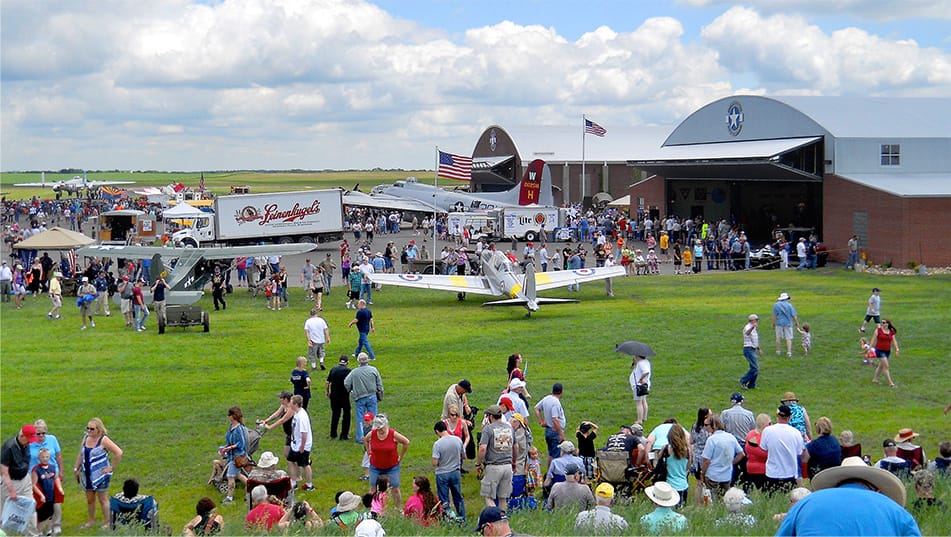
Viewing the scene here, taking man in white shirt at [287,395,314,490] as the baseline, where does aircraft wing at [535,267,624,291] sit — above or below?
above

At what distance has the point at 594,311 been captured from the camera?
25.2 metres

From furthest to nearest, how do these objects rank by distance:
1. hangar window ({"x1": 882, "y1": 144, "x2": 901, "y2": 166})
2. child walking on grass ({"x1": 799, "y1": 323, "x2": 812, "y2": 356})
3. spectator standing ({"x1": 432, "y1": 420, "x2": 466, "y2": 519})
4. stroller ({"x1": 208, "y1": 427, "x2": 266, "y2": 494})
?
1. hangar window ({"x1": 882, "y1": 144, "x2": 901, "y2": 166})
2. child walking on grass ({"x1": 799, "y1": 323, "x2": 812, "y2": 356})
3. stroller ({"x1": 208, "y1": 427, "x2": 266, "y2": 494})
4. spectator standing ({"x1": 432, "y1": 420, "x2": 466, "y2": 519})

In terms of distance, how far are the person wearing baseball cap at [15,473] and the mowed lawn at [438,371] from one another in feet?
3.11

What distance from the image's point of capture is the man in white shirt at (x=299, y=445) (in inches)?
435

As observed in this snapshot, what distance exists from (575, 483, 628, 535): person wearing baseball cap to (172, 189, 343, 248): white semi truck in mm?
33762

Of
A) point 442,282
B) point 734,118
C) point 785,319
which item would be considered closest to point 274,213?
point 442,282

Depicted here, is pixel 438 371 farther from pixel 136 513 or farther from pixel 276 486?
pixel 136 513

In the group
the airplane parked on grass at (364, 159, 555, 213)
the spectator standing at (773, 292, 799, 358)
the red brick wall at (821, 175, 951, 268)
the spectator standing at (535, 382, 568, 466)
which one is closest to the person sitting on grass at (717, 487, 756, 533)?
the spectator standing at (535, 382, 568, 466)

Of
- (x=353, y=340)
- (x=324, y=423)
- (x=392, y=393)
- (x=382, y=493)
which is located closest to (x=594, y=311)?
(x=353, y=340)

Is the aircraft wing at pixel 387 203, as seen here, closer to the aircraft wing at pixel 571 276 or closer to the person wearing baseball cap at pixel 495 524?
the aircraft wing at pixel 571 276

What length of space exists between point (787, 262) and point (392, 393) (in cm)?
2338

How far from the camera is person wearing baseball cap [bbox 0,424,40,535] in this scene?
9.05 meters

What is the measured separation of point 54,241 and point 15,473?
25.0 m

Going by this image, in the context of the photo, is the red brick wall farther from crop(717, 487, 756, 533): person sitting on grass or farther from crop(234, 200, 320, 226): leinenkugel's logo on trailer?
crop(717, 487, 756, 533): person sitting on grass
